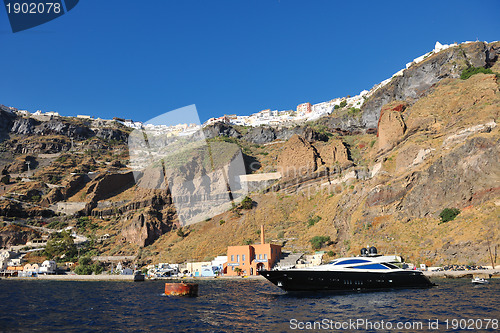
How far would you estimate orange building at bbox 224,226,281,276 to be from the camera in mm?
70125

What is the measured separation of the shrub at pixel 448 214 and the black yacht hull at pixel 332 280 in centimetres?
2377

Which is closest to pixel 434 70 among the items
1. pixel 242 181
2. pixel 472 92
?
pixel 472 92

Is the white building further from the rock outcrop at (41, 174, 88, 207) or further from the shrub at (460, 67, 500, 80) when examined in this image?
the shrub at (460, 67, 500, 80)

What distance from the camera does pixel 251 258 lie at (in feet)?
238

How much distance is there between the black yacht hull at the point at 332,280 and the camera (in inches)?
1321

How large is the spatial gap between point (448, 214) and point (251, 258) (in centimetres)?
3617

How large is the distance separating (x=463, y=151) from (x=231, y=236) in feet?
167

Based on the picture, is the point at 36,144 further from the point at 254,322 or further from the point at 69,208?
the point at 254,322

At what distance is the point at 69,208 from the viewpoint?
401 ft

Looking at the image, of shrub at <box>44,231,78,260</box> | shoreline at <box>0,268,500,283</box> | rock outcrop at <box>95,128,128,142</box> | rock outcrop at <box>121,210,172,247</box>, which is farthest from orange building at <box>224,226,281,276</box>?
rock outcrop at <box>95,128,128,142</box>

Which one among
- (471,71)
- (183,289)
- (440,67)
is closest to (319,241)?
(183,289)

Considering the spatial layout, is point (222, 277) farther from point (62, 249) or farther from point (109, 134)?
point (109, 134)

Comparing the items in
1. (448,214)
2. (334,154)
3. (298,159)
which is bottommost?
(448,214)

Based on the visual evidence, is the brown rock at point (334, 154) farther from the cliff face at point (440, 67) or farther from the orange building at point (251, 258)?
the orange building at point (251, 258)
